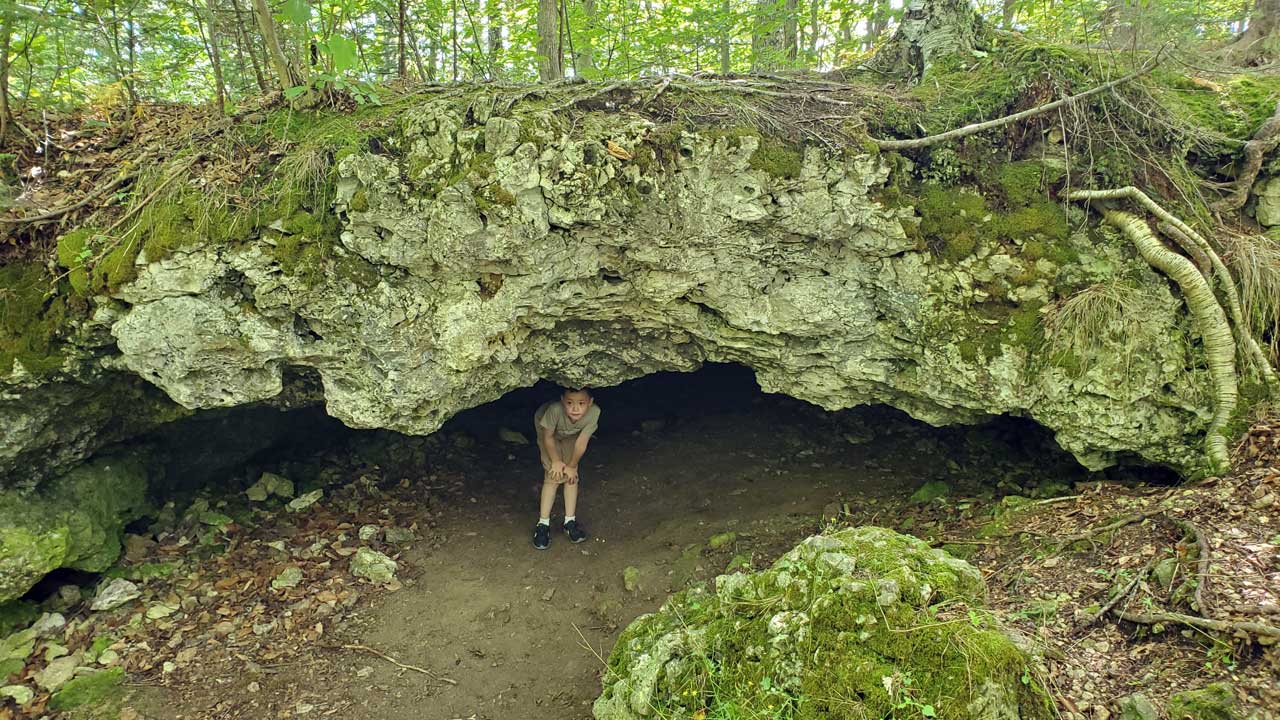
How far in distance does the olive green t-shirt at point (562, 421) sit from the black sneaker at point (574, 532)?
0.79 meters

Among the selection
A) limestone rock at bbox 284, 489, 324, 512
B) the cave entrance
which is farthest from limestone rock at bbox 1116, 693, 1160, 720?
limestone rock at bbox 284, 489, 324, 512

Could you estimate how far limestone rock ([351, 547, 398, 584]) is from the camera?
199 inches

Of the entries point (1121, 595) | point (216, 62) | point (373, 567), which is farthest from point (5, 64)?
point (1121, 595)

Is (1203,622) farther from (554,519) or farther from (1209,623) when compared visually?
(554,519)

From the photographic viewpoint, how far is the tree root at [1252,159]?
172 inches

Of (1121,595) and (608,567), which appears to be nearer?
(1121,595)

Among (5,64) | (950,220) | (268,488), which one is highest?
(5,64)

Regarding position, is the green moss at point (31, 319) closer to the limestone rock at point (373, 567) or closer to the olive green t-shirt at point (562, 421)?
the limestone rock at point (373, 567)

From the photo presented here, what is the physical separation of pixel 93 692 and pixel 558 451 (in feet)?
11.4

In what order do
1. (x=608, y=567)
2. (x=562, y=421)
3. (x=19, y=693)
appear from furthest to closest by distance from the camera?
(x=562, y=421), (x=608, y=567), (x=19, y=693)

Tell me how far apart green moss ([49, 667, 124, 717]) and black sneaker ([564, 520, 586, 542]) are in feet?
10.4

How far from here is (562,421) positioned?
5.68 meters

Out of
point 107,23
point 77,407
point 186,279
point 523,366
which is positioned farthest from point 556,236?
point 107,23

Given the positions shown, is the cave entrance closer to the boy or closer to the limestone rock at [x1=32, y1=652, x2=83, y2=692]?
the boy
